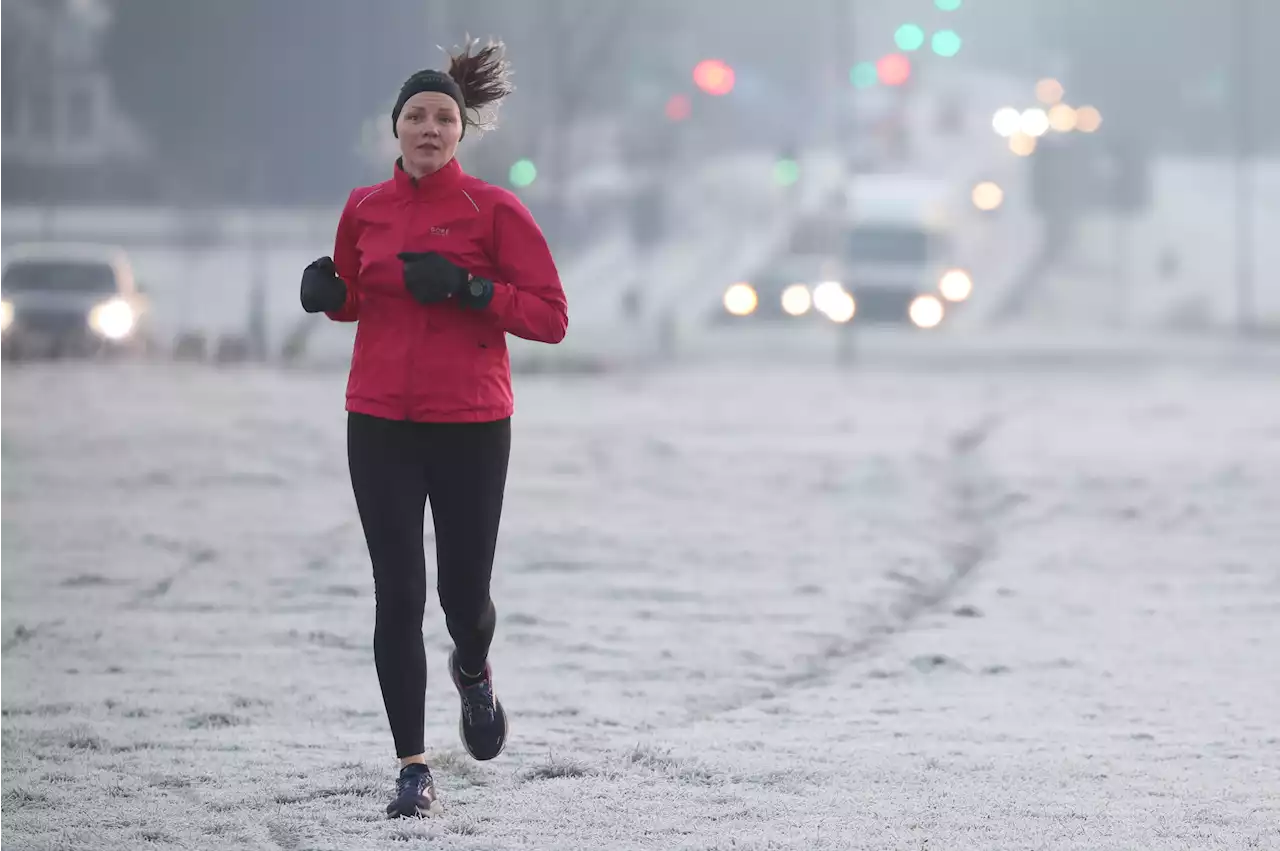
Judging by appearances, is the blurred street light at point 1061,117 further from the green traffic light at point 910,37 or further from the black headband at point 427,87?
the black headband at point 427,87

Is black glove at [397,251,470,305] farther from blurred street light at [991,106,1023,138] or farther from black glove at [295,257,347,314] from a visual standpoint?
blurred street light at [991,106,1023,138]

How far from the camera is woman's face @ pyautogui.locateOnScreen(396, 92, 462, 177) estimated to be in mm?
4839

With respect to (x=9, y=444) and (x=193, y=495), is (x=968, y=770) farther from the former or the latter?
(x=9, y=444)

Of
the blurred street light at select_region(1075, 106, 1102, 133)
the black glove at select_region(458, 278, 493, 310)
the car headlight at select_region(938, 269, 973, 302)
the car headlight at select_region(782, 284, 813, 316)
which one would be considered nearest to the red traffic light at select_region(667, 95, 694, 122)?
the car headlight at select_region(782, 284, 813, 316)

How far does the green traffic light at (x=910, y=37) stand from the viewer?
101ft

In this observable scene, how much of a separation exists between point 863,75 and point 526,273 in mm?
27749

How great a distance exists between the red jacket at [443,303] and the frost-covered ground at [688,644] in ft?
3.25

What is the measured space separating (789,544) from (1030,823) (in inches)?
224

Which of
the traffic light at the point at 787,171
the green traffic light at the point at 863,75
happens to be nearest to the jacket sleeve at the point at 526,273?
the green traffic light at the point at 863,75

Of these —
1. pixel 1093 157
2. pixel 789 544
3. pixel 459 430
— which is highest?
pixel 1093 157

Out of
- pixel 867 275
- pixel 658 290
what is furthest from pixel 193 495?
pixel 658 290

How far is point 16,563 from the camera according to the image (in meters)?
9.42

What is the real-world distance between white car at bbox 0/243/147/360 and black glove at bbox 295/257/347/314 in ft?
67.3

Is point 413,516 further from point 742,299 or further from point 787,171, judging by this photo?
point 742,299
